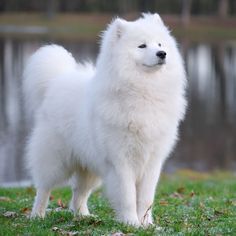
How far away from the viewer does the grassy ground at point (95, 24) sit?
63.8m

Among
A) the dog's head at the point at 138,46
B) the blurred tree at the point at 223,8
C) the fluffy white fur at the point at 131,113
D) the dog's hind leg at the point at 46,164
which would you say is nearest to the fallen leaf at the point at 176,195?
the dog's hind leg at the point at 46,164

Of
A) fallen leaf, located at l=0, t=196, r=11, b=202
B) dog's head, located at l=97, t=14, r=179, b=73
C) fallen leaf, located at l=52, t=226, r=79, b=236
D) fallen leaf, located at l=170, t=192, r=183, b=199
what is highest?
dog's head, located at l=97, t=14, r=179, b=73

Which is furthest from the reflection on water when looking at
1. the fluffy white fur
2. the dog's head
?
the dog's head

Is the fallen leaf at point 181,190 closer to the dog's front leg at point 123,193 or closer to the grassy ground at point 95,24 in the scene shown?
the dog's front leg at point 123,193

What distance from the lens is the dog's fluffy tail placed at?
25.2ft

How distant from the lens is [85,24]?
67750 mm

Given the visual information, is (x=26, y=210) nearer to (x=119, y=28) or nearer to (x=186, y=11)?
(x=119, y=28)

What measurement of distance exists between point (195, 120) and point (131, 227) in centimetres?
1799

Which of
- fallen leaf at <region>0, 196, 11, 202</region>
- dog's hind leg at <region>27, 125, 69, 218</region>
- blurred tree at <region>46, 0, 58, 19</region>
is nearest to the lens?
dog's hind leg at <region>27, 125, 69, 218</region>

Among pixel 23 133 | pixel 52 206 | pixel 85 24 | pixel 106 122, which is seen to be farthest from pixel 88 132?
pixel 85 24

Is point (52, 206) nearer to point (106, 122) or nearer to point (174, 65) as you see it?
point (106, 122)

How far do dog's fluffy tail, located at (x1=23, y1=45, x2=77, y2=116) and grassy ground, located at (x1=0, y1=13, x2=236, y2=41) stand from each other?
50564 millimetres

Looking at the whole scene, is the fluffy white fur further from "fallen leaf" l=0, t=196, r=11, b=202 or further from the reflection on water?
the reflection on water

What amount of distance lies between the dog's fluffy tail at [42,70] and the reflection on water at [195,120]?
23.7 feet
